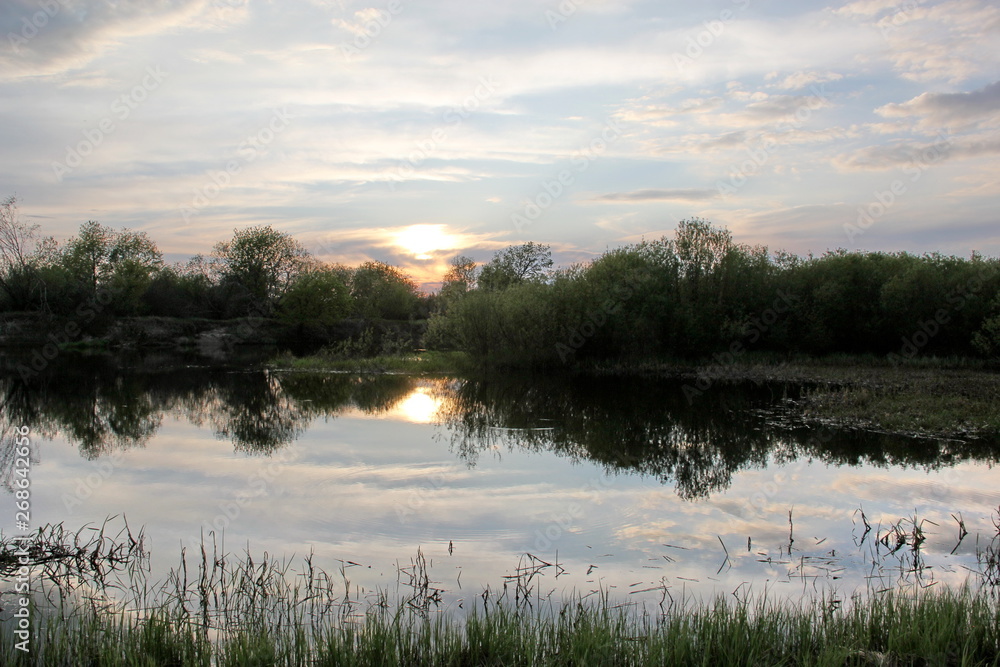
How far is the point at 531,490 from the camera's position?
11.5 meters

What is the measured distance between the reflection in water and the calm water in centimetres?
12

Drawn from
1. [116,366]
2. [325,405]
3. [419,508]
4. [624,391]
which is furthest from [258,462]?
[116,366]

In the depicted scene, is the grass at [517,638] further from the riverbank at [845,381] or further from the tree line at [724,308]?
the tree line at [724,308]

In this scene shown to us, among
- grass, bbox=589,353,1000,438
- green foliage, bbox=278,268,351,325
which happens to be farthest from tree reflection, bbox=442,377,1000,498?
green foliage, bbox=278,268,351,325

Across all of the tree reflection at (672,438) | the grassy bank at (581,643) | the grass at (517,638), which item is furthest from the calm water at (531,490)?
the grassy bank at (581,643)

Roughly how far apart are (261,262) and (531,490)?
5840cm

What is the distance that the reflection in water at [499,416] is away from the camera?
14.2 m

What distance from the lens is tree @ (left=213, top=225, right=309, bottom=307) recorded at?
63156mm

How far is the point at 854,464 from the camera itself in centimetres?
1344

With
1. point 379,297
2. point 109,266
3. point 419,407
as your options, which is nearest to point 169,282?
point 109,266

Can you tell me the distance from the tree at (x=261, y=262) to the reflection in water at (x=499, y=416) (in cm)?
3270

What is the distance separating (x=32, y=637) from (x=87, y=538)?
3581mm

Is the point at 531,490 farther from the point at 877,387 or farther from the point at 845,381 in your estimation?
the point at 845,381

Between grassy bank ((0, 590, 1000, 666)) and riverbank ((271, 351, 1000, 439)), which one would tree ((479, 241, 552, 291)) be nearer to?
riverbank ((271, 351, 1000, 439))
